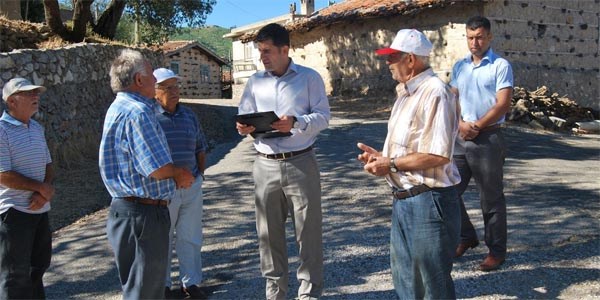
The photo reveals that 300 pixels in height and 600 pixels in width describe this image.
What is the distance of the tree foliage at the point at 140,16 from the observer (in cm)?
1466

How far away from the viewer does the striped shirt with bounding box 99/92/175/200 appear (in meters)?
2.89

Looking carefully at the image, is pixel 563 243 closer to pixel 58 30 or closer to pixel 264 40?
pixel 264 40

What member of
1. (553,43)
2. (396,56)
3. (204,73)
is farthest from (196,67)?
(396,56)

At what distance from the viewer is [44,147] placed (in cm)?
391

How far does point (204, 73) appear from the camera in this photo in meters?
37.6

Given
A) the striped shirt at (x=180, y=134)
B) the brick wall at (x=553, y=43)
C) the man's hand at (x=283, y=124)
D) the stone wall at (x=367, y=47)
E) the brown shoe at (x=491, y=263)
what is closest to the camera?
the man's hand at (x=283, y=124)

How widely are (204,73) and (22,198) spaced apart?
34656mm

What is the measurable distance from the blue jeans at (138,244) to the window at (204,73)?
34.9 metres

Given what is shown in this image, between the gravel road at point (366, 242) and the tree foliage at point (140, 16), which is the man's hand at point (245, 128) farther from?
the tree foliage at point (140, 16)

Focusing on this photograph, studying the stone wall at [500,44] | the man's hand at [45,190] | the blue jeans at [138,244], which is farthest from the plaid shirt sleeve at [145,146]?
the stone wall at [500,44]

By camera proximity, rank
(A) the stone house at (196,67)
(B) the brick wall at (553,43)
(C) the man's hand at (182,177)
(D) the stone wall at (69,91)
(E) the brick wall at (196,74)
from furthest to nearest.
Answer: (E) the brick wall at (196,74) < (A) the stone house at (196,67) < (B) the brick wall at (553,43) < (D) the stone wall at (69,91) < (C) the man's hand at (182,177)

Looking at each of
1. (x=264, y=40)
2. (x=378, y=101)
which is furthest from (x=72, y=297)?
(x=378, y=101)

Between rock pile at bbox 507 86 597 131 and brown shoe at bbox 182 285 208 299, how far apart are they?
35.9ft

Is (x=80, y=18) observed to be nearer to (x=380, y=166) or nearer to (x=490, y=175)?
(x=490, y=175)
